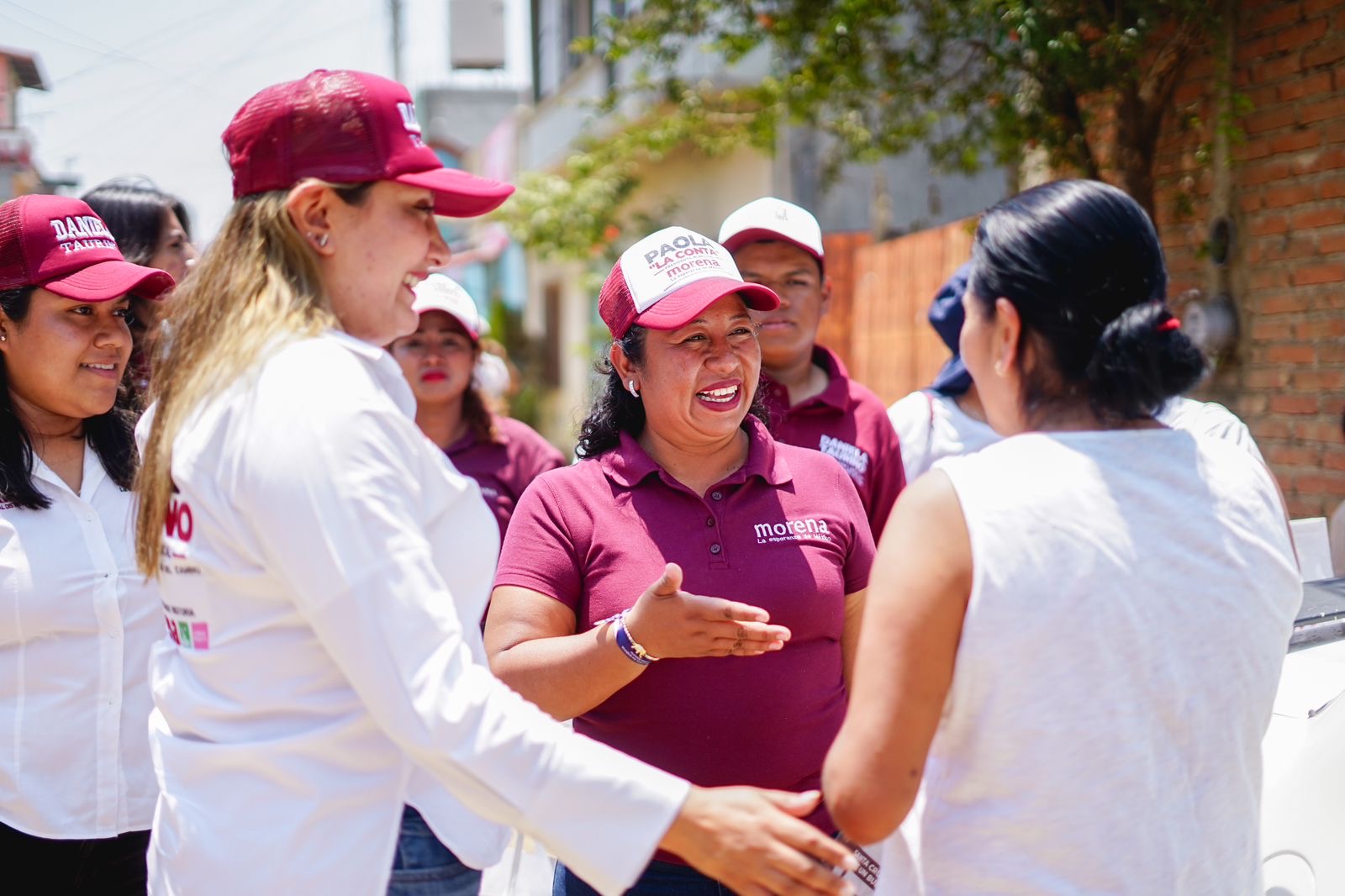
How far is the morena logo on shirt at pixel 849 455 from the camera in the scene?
3361mm

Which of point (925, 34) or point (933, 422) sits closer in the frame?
point (933, 422)

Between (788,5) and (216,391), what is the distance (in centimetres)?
533

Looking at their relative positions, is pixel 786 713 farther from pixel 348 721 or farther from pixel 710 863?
pixel 348 721

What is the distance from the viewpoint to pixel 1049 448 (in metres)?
1.61

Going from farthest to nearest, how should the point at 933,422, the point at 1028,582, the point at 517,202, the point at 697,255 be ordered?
the point at 517,202
the point at 933,422
the point at 697,255
the point at 1028,582

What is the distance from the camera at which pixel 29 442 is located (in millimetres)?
2518

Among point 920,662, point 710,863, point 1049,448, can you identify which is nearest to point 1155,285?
point 1049,448

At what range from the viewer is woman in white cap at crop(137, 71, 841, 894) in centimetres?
157

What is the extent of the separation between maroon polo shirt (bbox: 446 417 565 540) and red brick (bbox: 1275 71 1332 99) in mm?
3341

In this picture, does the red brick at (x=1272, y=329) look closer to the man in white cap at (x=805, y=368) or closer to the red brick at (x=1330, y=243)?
the red brick at (x=1330, y=243)

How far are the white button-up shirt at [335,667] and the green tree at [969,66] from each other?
3955 mm

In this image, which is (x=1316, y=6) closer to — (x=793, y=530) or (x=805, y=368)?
(x=805, y=368)

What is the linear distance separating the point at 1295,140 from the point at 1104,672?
13.8 feet

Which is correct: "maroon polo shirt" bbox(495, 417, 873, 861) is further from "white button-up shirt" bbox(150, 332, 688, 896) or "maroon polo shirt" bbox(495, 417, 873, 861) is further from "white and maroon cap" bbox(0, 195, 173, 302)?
"white and maroon cap" bbox(0, 195, 173, 302)
